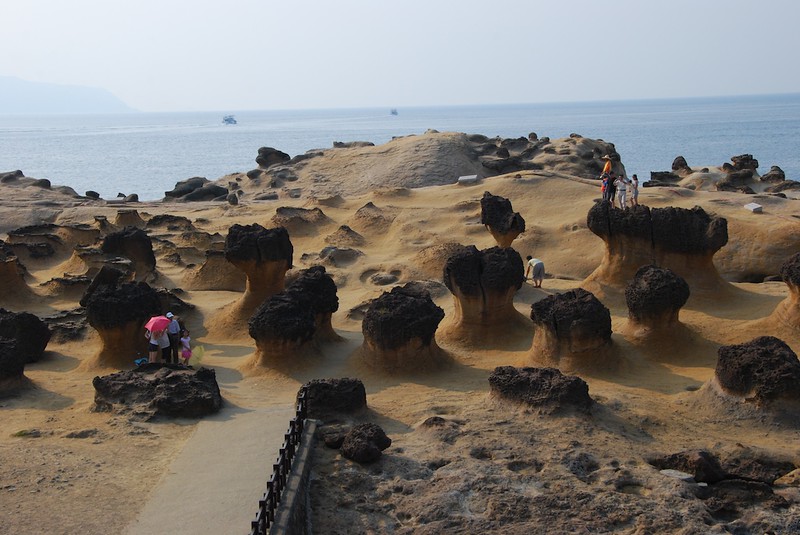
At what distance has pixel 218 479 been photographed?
30.4ft

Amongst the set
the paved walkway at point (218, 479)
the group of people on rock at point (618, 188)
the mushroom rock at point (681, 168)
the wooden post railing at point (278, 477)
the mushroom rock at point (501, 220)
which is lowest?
the mushroom rock at point (681, 168)

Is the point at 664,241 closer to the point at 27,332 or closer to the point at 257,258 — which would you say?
the point at 257,258

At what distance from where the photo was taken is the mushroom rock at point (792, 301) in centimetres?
1451

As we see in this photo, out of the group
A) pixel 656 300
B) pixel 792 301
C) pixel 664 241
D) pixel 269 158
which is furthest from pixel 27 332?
pixel 269 158

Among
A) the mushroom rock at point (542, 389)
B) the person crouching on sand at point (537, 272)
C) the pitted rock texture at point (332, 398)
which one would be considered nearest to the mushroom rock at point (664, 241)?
the person crouching on sand at point (537, 272)

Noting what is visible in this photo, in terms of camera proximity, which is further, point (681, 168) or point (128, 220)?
point (681, 168)

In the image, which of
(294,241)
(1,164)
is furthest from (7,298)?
(1,164)

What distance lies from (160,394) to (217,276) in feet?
31.2

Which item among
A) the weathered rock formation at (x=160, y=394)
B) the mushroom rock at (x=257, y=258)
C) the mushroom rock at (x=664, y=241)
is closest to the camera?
the weathered rock formation at (x=160, y=394)

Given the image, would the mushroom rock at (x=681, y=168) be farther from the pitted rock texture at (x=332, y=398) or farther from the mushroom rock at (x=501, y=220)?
the pitted rock texture at (x=332, y=398)

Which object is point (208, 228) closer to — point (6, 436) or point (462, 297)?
point (462, 297)

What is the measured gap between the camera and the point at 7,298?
758 inches

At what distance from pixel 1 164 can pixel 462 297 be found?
8360cm

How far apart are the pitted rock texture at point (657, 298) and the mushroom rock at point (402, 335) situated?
3130 millimetres
